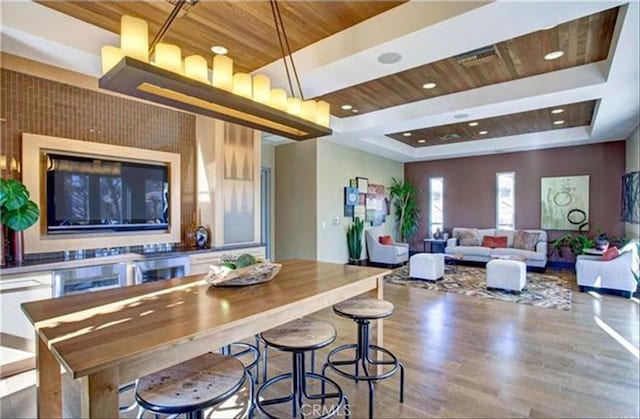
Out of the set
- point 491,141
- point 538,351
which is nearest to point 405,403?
point 538,351

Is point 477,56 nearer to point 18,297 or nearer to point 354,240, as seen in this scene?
point 354,240

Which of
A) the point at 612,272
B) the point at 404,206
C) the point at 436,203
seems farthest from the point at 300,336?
the point at 436,203

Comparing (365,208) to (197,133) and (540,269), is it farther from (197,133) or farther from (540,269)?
(197,133)

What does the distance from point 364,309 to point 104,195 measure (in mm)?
3254

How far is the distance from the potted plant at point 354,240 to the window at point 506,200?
150 inches

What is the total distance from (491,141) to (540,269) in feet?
10.2

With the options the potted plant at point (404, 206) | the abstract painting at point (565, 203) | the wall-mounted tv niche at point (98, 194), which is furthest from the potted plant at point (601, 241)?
the wall-mounted tv niche at point (98, 194)

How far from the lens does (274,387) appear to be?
8.66 ft

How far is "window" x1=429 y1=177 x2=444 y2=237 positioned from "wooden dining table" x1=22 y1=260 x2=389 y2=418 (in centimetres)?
801

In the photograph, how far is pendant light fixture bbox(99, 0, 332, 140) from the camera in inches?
66.4

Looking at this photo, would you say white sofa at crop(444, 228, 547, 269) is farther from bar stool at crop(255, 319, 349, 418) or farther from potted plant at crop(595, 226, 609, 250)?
bar stool at crop(255, 319, 349, 418)

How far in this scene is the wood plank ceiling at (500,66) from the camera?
322 centimetres

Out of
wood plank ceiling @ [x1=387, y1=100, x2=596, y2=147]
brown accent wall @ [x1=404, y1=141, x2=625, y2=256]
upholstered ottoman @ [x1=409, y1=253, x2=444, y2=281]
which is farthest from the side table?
wood plank ceiling @ [x1=387, y1=100, x2=596, y2=147]

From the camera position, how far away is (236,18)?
2.89 m
